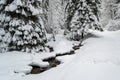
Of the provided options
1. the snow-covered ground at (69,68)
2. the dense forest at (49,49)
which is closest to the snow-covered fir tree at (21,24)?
the dense forest at (49,49)

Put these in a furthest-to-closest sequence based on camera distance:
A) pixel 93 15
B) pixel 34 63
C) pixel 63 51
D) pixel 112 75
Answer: pixel 93 15, pixel 63 51, pixel 34 63, pixel 112 75

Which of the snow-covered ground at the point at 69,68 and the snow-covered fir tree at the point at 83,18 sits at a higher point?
the snow-covered fir tree at the point at 83,18

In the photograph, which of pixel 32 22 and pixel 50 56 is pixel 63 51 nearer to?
pixel 50 56

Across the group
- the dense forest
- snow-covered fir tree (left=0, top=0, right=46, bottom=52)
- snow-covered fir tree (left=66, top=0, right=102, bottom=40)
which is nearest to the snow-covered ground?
the dense forest

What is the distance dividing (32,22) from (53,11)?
7.48m

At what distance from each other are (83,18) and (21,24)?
464 cm

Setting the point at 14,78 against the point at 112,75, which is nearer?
the point at 112,75

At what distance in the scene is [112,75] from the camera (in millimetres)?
4238

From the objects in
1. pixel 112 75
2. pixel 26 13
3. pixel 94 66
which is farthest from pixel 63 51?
pixel 112 75

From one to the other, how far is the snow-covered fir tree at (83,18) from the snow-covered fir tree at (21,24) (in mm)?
→ 3487

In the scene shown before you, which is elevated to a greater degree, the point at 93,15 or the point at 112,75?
the point at 93,15

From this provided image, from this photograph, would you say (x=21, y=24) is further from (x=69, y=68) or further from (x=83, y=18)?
(x=83, y=18)

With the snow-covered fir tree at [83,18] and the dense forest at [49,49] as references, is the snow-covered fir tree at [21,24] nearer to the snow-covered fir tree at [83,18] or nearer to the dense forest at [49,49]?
the dense forest at [49,49]

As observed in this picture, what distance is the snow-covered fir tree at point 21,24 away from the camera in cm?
739
